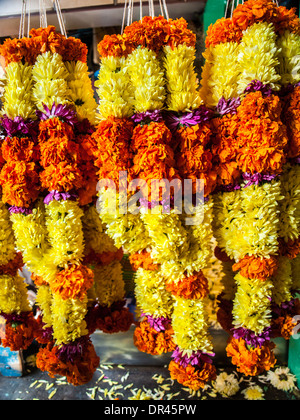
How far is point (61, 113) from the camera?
811 millimetres

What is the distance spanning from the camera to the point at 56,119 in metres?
0.81

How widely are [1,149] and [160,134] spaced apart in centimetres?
46

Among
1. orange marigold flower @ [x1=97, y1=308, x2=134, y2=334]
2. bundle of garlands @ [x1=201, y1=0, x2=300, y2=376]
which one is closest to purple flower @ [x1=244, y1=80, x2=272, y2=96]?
bundle of garlands @ [x1=201, y1=0, x2=300, y2=376]

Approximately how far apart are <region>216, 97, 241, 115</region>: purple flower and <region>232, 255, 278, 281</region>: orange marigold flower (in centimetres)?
38

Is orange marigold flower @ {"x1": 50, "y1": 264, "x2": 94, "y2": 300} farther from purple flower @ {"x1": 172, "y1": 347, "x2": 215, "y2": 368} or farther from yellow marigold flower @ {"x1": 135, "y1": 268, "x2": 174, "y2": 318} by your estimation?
purple flower @ {"x1": 172, "y1": 347, "x2": 215, "y2": 368}

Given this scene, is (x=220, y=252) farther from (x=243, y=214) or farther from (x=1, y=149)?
(x=1, y=149)

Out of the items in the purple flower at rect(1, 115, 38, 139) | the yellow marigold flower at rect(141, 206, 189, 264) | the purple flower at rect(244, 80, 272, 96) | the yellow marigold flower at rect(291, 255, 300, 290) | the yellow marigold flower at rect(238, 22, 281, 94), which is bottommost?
the yellow marigold flower at rect(291, 255, 300, 290)

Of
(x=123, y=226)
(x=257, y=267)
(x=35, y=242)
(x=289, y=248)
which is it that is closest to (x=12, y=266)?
(x=35, y=242)

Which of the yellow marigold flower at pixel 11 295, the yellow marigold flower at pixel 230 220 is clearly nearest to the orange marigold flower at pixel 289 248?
the yellow marigold flower at pixel 230 220

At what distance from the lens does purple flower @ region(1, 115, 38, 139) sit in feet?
2.70

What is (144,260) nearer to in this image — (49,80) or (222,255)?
(222,255)

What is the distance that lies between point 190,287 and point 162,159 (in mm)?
339

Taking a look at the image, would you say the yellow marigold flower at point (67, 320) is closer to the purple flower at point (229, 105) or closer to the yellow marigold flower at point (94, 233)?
the yellow marigold flower at point (94, 233)
